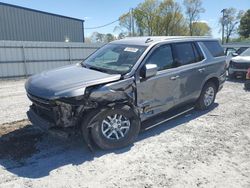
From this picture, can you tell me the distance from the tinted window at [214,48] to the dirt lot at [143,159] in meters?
1.95

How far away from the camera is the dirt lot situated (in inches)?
134

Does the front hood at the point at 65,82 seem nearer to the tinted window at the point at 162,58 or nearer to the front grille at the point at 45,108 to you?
the front grille at the point at 45,108

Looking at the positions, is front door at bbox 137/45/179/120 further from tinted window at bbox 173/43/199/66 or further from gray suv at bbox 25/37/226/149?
tinted window at bbox 173/43/199/66

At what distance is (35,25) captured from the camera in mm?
20188

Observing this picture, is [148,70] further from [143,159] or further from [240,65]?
[240,65]

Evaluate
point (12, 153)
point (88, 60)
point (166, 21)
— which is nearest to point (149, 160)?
point (12, 153)

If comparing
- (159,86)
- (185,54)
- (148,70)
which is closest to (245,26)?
(185,54)

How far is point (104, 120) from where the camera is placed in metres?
4.16

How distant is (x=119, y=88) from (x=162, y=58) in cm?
136

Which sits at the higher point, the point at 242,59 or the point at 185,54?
the point at 185,54

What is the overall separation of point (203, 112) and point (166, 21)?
46.0 metres

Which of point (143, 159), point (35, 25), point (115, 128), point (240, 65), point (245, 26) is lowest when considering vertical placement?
point (143, 159)

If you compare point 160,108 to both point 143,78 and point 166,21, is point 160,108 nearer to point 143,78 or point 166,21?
point 143,78

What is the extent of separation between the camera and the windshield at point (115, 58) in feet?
15.3
